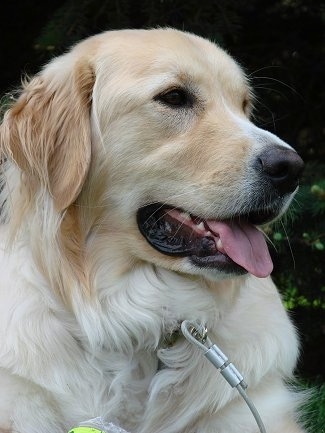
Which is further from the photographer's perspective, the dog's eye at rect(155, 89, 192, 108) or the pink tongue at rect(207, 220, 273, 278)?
the dog's eye at rect(155, 89, 192, 108)

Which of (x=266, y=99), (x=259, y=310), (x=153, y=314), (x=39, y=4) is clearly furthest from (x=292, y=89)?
(x=153, y=314)

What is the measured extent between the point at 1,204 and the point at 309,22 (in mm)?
2737

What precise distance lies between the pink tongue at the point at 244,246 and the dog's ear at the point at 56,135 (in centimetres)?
56

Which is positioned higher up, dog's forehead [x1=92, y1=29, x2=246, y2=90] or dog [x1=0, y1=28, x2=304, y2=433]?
dog's forehead [x1=92, y1=29, x2=246, y2=90]

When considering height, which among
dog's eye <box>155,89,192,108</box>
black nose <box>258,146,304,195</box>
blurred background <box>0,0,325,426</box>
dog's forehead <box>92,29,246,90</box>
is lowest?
blurred background <box>0,0,325,426</box>

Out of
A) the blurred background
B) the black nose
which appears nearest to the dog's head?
the black nose

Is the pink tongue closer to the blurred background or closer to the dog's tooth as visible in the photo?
the dog's tooth

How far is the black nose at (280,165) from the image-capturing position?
2949 mm

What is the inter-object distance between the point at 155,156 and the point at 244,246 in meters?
0.48

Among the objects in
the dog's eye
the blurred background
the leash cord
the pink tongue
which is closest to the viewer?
the leash cord

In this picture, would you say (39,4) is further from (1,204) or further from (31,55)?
(1,204)

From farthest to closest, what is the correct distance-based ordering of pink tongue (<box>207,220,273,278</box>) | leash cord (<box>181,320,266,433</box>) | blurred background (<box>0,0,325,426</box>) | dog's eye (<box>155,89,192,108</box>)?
blurred background (<box>0,0,325,426</box>) → dog's eye (<box>155,89,192,108</box>) → pink tongue (<box>207,220,273,278</box>) → leash cord (<box>181,320,266,433</box>)

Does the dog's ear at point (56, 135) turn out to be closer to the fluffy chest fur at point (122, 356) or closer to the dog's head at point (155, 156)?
the dog's head at point (155, 156)

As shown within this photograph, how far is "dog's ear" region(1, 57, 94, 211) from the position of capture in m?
3.09
